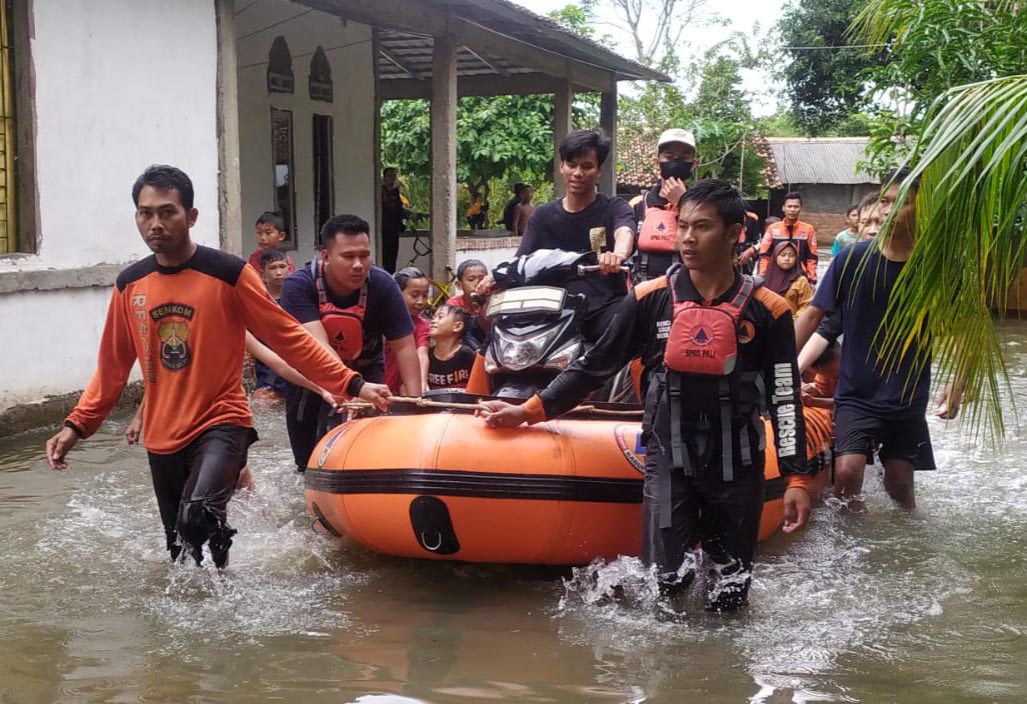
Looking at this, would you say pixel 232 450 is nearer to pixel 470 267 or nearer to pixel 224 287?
pixel 224 287

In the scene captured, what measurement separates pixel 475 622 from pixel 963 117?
8.53 ft

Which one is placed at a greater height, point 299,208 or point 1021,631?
point 299,208

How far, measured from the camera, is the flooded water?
4.09 metres

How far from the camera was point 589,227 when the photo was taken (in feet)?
20.8

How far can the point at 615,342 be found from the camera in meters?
4.55

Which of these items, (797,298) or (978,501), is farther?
(797,298)

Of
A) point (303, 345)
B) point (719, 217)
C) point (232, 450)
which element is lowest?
point (232, 450)

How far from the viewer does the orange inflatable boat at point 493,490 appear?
4.83 m

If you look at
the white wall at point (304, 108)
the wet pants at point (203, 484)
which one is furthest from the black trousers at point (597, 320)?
the white wall at point (304, 108)

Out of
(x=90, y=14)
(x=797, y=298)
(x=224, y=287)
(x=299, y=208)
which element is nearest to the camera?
(x=224, y=287)

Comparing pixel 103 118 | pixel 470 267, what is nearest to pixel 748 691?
pixel 470 267

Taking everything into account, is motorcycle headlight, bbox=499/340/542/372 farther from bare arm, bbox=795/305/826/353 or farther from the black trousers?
bare arm, bbox=795/305/826/353

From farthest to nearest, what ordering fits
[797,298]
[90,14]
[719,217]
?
[797,298] < [90,14] < [719,217]

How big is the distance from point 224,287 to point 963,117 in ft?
8.99
